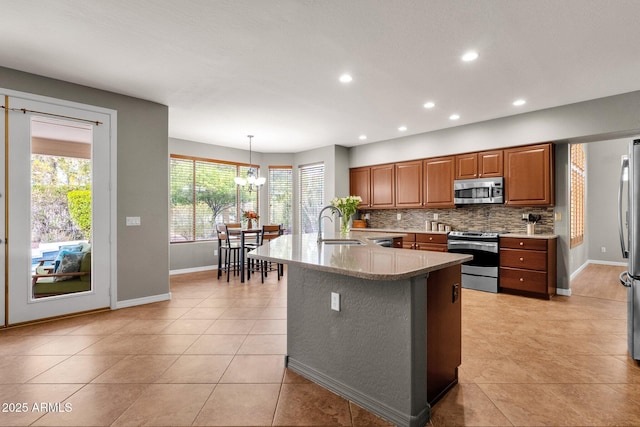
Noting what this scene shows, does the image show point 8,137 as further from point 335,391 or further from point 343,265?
point 335,391

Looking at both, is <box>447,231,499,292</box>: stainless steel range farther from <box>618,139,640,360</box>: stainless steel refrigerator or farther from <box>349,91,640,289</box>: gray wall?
<box>618,139,640,360</box>: stainless steel refrigerator

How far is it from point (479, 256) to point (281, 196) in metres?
4.53

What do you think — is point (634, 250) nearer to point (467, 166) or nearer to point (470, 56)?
point (470, 56)

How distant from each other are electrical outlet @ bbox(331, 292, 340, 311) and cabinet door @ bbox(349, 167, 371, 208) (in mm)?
4786

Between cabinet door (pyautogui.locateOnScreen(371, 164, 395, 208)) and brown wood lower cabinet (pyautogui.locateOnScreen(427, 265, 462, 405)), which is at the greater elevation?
cabinet door (pyautogui.locateOnScreen(371, 164, 395, 208))

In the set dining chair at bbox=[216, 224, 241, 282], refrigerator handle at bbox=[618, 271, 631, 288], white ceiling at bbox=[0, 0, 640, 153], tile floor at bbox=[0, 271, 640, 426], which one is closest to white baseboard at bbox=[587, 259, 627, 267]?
tile floor at bbox=[0, 271, 640, 426]

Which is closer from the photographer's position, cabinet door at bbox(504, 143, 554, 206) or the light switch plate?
the light switch plate

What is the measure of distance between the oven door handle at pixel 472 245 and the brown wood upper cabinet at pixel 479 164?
1.12m

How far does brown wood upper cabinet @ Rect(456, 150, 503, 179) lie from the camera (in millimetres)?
5016

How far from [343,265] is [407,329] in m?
0.49

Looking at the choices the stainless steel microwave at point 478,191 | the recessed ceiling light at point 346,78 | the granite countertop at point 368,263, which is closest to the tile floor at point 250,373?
the granite countertop at point 368,263

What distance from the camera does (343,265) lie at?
179 cm

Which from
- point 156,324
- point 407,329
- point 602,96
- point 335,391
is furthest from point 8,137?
point 602,96

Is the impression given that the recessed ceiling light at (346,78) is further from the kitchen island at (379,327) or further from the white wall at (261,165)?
the white wall at (261,165)
